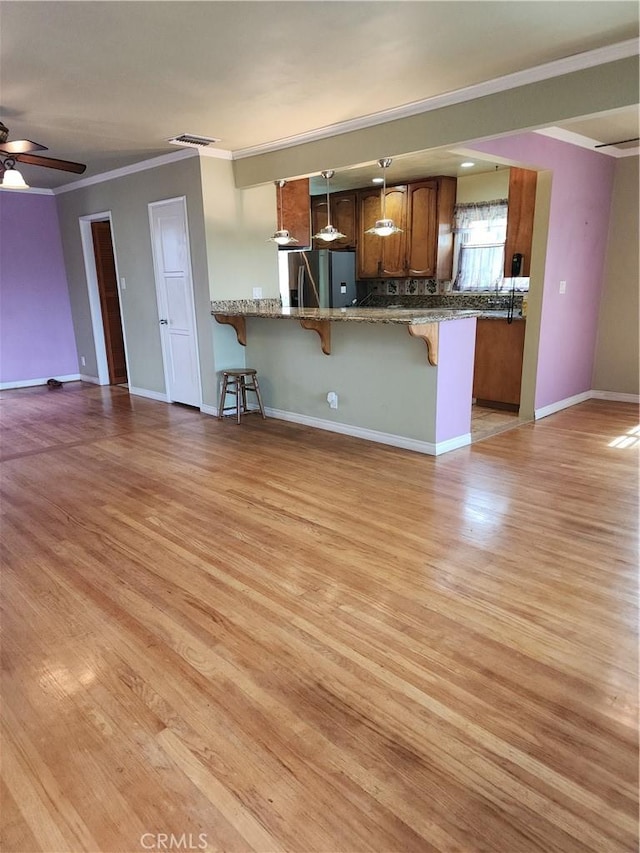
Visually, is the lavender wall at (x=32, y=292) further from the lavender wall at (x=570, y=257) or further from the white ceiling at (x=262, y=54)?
the lavender wall at (x=570, y=257)

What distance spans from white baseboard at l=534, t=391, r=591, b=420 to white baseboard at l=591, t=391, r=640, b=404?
0.30 ft

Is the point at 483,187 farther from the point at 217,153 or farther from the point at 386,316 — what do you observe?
the point at 386,316

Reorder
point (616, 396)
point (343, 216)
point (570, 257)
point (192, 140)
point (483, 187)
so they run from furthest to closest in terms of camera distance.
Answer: point (343, 216) < point (483, 187) < point (616, 396) < point (570, 257) < point (192, 140)

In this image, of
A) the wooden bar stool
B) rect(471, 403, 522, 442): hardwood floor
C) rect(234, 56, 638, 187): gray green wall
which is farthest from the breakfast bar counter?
rect(234, 56, 638, 187): gray green wall

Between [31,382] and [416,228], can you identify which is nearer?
[416,228]

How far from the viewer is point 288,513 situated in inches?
125

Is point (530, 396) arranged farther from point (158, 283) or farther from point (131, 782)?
point (131, 782)

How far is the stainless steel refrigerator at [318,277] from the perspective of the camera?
6.81 meters

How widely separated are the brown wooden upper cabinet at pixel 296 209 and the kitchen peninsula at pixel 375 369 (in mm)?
986

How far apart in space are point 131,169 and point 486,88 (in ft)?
12.3

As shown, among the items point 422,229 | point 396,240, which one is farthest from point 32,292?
point 422,229

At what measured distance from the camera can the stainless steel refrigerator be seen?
6.81 meters

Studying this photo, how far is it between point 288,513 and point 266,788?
5.81 ft

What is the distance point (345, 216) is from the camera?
7.14 meters
